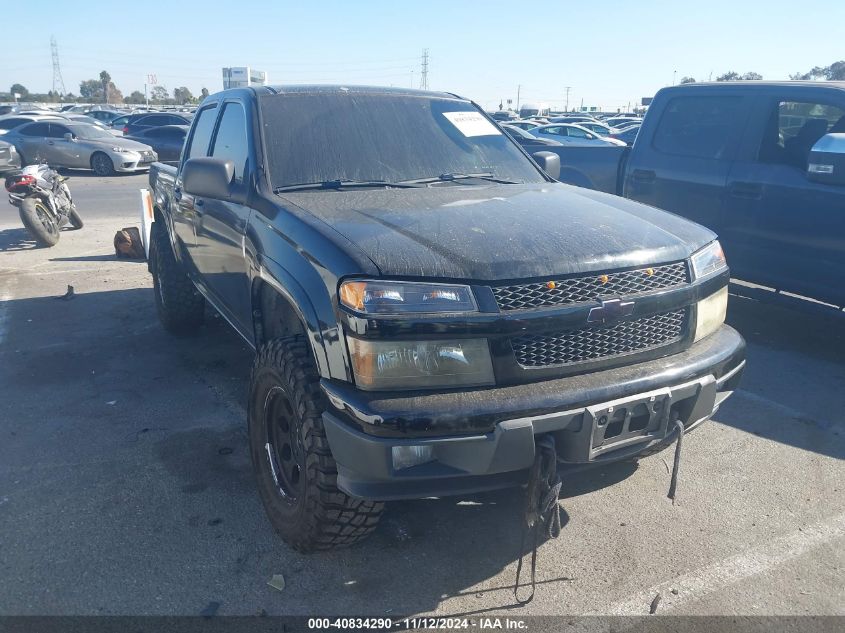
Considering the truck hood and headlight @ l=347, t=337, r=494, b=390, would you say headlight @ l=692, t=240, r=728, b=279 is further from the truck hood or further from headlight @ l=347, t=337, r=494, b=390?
headlight @ l=347, t=337, r=494, b=390

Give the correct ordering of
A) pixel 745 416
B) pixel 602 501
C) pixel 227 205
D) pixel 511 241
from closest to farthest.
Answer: pixel 511 241 → pixel 602 501 → pixel 227 205 → pixel 745 416

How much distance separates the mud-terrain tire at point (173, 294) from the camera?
559cm

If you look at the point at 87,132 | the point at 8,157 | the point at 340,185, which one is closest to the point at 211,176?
the point at 340,185

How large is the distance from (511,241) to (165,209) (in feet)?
12.6

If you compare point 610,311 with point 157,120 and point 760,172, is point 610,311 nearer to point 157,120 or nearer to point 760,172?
point 760,172

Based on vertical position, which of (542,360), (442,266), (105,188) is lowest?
(105,188)

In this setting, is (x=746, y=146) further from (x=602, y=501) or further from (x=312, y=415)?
(x=312, y=415)

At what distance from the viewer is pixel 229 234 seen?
3.74 metres

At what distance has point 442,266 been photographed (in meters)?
2.50

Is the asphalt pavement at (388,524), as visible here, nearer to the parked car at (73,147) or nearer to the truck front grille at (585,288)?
the truck front grille at (585,288)

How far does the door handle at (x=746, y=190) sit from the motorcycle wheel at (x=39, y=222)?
28.3 feet

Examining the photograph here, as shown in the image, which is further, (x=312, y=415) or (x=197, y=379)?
(x=197, y=379)

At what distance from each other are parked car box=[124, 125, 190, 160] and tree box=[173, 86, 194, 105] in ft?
226

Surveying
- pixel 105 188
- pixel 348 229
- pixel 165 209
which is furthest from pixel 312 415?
pixel 105 188
